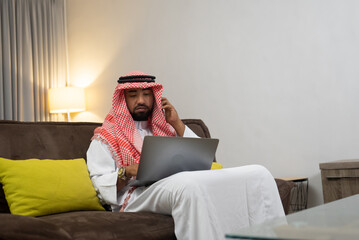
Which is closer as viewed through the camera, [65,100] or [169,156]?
[169,156]

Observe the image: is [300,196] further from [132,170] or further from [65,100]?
[65,100]

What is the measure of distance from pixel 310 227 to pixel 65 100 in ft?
13.1

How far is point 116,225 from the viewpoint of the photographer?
1.68m

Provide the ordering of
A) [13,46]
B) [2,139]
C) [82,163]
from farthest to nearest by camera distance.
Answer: [13,46] → [82,163] → [2,139]

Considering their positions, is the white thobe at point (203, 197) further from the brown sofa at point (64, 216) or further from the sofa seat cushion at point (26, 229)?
the sofa seat cushion at point (26, 229)

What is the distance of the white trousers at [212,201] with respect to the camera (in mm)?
1720

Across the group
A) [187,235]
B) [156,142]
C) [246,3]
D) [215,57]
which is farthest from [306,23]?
[187,235]

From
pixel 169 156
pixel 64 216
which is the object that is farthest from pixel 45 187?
pixel 169 156

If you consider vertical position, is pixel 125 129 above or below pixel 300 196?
above

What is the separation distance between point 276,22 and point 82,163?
208 cm

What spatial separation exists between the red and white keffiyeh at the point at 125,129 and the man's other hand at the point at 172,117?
0.08ft

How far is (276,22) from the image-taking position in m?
3.54

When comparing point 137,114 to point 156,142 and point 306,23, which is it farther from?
point 306,23

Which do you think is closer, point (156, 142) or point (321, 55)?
A: point (156, 142)
